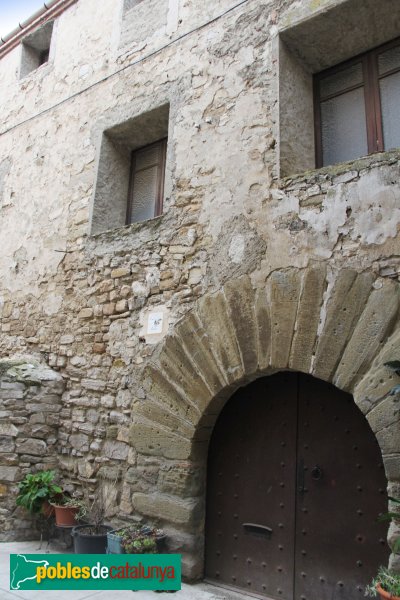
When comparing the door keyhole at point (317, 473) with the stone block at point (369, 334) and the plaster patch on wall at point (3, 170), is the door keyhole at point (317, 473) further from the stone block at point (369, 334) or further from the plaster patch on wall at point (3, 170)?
the plaster patch on wall at point (3, 170)

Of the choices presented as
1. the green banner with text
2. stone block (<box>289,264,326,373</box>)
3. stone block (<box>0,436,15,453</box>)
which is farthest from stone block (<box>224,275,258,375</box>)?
stone block (<box>0,436,15,453</box>)

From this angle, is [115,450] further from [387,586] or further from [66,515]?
[387,586]

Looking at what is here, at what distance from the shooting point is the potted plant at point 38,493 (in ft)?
12.7

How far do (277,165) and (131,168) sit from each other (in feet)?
6.54

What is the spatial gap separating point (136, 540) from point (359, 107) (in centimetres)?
332

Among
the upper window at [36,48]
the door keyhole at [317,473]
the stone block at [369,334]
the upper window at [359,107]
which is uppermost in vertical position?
the upper window at [36,48]

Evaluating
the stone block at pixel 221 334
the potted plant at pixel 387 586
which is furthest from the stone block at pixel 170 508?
the potted plant at pixel 387 586

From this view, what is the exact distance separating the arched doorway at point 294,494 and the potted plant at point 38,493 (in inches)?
52.7

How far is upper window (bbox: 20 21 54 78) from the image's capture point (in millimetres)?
6105

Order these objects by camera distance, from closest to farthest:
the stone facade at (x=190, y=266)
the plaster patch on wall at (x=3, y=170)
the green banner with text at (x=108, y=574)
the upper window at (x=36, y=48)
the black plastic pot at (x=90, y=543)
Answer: the stone facade at (x=190, y=266), the green banner with text at (x=108, y=574), the black plastic pot at (x=90, y=543), the plaster patch on wall at (x=3, y=170), the upper window at (x=36, y=48)

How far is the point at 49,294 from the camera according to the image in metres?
4.80

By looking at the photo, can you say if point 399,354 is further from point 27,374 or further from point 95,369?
point 27,374

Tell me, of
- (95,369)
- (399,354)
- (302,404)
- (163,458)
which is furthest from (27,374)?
(399,354)

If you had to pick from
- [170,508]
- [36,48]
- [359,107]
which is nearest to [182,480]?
[170,508]
